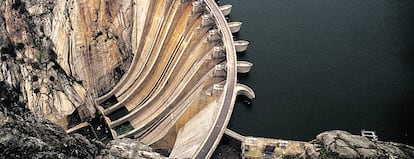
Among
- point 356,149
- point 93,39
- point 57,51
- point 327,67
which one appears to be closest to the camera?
point 356,149

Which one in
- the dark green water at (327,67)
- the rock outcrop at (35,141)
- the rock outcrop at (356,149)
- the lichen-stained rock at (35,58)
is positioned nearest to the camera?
the rock outcrop at (35,141)

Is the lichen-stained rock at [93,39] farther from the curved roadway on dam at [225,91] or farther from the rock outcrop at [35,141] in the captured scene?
the rock outcrop at [35,141]

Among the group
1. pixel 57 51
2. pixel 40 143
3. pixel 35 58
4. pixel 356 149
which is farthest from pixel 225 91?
pixel 40 143

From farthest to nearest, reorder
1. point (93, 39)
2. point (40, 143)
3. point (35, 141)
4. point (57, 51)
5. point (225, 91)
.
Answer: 1. point (93, 39)
2. point (57, 51)
3. point (225, 91)
4. point (40, 143)
5. point (35, 141)

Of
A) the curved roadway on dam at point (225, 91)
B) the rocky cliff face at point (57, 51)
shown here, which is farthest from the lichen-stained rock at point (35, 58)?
the curved roadway on dam at point (225, 91)

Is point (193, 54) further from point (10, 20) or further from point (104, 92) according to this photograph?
point (10, 20)

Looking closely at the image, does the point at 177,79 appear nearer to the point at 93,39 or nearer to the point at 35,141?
the point at 93,39
